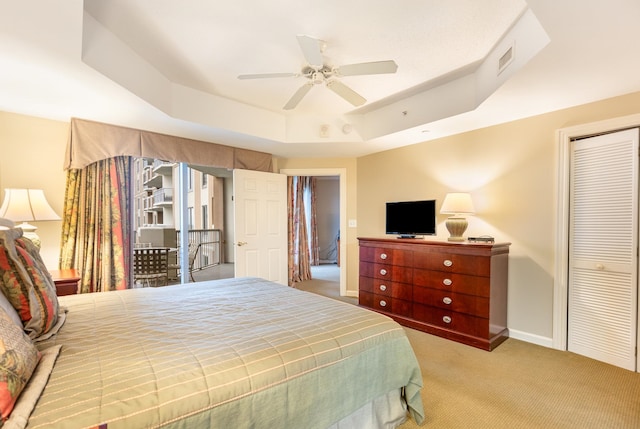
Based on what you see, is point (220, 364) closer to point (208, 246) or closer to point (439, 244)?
point (439, 244)

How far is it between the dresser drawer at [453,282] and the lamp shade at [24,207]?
3610 mm

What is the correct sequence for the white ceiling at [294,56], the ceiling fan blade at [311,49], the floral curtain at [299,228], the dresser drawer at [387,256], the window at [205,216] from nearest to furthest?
the white ceiling at [294,56] → the ceiling fan blade at [311,49] → the dresser drawer at [387,256] → the floral curtain at [299,228] → the window at [205,216]

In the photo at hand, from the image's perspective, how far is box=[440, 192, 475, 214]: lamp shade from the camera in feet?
10.4

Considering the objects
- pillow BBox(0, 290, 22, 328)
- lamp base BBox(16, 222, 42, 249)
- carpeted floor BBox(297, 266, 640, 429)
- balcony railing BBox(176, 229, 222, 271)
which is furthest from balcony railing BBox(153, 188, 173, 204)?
carpeted floor BBox(297, 266, 640, 429)

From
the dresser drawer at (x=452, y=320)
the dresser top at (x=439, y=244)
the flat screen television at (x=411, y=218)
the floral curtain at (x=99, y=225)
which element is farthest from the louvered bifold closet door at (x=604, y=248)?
the floral curtain at (x=99, y=225)

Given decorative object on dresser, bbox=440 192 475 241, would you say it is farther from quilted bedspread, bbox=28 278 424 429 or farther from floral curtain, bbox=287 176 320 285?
floral curtain, bbox=287 176 320 285

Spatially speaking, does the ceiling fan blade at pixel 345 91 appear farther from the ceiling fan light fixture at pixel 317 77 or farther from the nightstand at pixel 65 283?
the nightstand at pixel 65 283

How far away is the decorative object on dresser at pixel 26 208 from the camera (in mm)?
2424

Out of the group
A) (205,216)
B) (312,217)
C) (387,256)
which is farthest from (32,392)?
(205,216)

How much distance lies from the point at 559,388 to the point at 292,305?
206cm

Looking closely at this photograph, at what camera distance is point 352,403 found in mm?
1432

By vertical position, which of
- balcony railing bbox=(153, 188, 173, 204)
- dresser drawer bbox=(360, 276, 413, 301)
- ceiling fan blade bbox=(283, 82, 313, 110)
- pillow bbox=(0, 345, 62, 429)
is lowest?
dresser drawer bbox=(360, 276, 413, 301)

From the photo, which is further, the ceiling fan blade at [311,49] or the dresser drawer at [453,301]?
the dresser drawer at [453,301]

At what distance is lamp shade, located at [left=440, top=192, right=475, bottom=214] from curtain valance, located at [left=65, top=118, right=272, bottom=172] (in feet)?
9.05
